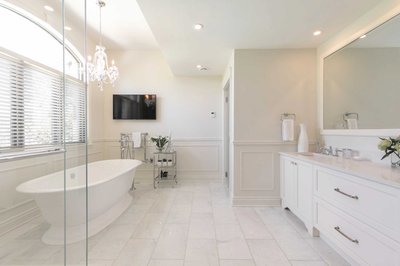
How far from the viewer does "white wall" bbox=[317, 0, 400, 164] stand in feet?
6.73

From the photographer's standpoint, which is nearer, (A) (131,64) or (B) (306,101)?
(B) (306,101)

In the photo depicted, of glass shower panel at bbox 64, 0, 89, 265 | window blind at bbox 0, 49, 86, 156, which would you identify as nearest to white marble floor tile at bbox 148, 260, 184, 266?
glass shower panel at bbox 64, 0, 89, 265

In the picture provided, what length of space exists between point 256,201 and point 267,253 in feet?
4.21

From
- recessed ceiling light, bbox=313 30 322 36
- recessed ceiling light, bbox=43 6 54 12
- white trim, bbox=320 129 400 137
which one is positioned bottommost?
white trim, bbox=320 129 400 137

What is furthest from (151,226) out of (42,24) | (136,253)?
(42,24)

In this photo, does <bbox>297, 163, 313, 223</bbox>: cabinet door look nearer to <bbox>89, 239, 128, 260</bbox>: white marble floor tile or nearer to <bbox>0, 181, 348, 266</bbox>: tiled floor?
<bbox>0, 181, 348, 266</bbox>: tiled floor

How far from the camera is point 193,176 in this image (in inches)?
193

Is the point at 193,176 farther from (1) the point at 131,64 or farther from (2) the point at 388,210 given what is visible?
(2) the point at 388,210

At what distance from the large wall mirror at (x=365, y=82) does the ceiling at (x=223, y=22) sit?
334mm

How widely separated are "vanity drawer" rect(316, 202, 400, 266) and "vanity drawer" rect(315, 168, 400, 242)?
6 centimetres

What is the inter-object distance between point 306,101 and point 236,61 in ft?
4.05

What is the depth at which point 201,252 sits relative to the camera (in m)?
1.99

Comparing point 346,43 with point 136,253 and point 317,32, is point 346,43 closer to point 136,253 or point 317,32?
point 317,32

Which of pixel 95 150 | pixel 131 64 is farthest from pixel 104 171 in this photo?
pixel 131 64
